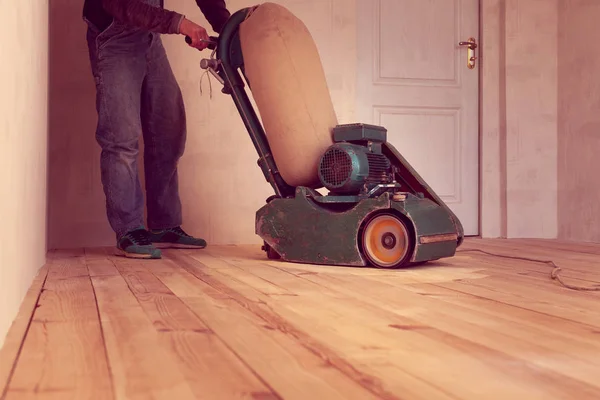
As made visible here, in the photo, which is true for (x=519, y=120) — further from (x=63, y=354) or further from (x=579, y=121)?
(x=63, y=354)

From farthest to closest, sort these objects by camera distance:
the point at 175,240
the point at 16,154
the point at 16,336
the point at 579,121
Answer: the point at 579,121, the point at 175,240, the point at 16,154, the point at 16,336

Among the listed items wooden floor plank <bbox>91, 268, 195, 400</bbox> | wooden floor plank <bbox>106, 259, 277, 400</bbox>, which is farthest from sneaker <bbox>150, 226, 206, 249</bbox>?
wooden floor plank <bbox>91, 268, 195, 400</bbox>

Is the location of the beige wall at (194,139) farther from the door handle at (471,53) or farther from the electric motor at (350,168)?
the electric motor at (350,168)

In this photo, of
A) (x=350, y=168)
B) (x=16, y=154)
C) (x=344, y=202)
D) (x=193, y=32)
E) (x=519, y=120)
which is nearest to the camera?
(x=16, y=154)

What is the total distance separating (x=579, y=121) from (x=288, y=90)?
2.19 meters

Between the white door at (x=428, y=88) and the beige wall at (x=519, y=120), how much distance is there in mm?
78

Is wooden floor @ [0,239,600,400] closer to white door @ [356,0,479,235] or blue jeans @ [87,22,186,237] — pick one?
blue jeans @ [87,22,186,237]

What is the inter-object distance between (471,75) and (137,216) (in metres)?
2.28

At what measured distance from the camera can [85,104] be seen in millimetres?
3404

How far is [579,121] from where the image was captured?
3.95 meters

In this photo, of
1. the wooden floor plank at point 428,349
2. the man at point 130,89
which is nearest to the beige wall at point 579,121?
the man at point 130,89

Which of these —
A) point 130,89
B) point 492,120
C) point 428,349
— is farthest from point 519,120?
point 428,349

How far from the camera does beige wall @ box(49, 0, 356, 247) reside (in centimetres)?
338

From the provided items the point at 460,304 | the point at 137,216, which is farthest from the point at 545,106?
the point at 460,304
